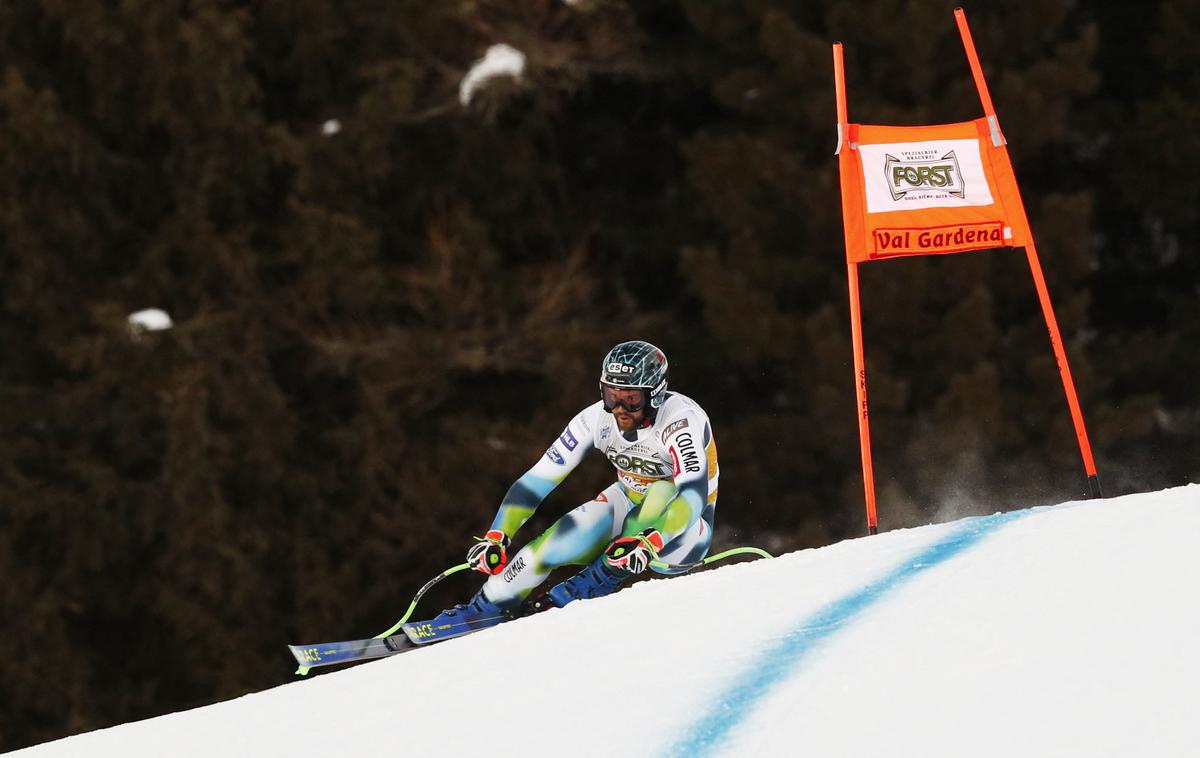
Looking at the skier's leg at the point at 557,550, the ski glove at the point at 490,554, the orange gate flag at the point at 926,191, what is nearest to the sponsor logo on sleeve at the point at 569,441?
the skier's leg at the point at 557,550

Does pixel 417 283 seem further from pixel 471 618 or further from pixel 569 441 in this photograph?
pixel 471 618

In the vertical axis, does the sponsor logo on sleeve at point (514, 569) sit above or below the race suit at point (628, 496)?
below

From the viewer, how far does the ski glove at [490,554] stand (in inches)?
261

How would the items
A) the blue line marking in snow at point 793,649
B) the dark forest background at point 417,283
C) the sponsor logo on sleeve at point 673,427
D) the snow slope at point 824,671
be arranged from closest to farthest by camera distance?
the snow slope at point 824,671 → the blue line marking in snow at point 793,649 → the sponsor logo on sleeve at point 673,427 → the dark forest background at point 417,283

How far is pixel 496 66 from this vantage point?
15984 millimetres

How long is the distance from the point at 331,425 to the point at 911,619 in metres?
13.1

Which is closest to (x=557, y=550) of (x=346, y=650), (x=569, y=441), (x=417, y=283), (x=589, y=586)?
(x=589, y=586)

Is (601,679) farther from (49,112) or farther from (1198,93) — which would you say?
(49,112)

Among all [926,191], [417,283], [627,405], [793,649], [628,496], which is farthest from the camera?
[417,283]

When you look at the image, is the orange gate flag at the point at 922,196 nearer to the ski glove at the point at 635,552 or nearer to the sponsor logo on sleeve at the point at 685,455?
the sponsor logo on sleeve at the point at 685,455

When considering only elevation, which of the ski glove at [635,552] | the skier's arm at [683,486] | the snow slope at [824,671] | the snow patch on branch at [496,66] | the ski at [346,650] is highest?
the snow patch on branch at [496,66]

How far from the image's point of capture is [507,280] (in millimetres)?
16672

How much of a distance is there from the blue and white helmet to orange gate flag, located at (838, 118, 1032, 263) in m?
0.91

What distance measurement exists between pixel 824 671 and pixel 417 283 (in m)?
12.3
